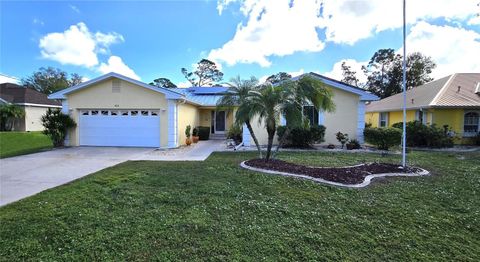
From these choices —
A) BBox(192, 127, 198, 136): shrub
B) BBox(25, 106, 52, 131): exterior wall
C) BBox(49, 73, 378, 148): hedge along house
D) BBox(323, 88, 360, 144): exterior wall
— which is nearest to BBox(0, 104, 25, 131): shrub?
BBox(25, 106, 52, 131): exterior wall

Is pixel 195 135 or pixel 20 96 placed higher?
pixel 20 96

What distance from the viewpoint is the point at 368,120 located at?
96.4 feet

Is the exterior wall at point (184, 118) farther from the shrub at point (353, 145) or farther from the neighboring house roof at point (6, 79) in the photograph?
the neighboring house roof at point (6, 79)

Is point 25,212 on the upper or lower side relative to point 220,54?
lower

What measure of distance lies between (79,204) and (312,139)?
38.0 ft

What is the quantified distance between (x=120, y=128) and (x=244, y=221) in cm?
1245

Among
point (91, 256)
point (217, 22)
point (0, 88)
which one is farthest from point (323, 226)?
point (0, 88)

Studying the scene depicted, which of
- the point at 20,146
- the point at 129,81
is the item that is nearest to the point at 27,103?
the point at 20,146

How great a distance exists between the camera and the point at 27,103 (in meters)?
25.5

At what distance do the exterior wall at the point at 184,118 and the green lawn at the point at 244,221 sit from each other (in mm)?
8638

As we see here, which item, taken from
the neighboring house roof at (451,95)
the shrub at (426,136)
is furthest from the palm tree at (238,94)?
the neighboring house roof at (451,95)

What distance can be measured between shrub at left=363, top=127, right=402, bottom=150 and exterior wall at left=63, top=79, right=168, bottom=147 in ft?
36.5

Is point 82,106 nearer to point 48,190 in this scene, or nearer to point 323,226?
point 48,190

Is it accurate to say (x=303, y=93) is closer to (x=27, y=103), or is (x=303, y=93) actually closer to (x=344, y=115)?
(x=344, y=115)
